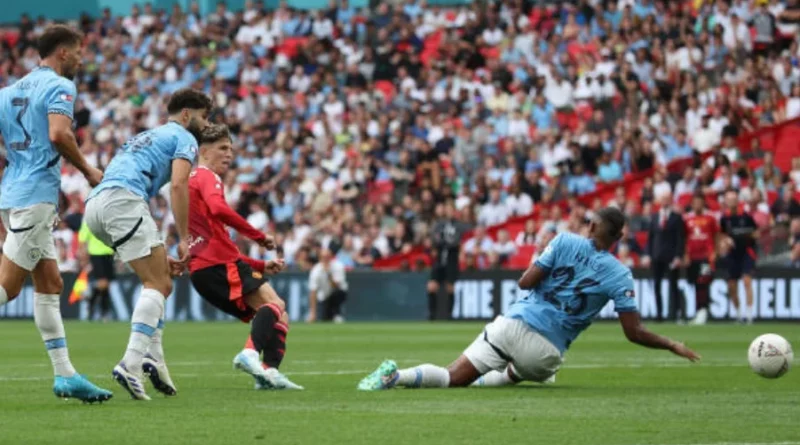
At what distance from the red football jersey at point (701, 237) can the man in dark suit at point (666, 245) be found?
115mm

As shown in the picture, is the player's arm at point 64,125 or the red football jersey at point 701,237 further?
the red football jersey at point 701,237

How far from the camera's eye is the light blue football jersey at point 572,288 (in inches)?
445

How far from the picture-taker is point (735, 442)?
7758 mm

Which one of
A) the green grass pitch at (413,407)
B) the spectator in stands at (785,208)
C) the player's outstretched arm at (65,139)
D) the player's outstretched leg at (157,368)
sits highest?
the spectator in stands at (785,208)

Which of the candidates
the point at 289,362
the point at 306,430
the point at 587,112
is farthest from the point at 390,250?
the point at 306,430

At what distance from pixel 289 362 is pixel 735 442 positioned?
8.45 metres

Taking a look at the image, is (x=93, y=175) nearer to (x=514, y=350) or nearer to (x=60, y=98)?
(x=60, y=98)

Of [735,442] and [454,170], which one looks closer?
[735,442]

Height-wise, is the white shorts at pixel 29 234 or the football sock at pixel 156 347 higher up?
the white shorts at pixel 29 234

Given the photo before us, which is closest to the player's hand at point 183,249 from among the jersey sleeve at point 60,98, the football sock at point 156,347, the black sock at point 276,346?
the football sock at point 156,347

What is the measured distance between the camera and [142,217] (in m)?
10.3

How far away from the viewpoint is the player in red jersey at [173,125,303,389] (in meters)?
→ 11.4

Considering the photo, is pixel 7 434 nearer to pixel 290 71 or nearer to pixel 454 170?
pixel 454 170

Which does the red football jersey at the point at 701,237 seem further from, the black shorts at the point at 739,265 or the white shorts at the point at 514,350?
the white shorts at the point at 514,350
